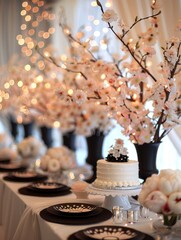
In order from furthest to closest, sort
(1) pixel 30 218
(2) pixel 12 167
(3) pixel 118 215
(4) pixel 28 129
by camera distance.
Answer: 1. (4) pixel 28 129
2. (2) pixel 12 167
3. (1) pixel 30 218
4. (3) pixel 118 215

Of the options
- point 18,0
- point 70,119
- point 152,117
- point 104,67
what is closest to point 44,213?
point 152,117

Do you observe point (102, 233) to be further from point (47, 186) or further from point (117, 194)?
point (47, 186)

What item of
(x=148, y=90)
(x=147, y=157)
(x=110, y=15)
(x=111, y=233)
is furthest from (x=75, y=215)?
(x=110, y=15)

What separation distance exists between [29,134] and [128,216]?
112 inches

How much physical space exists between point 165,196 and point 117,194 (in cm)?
38

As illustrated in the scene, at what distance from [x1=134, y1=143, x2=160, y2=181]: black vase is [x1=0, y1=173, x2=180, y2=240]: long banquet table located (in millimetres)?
269

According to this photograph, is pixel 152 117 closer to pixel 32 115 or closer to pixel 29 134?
pixel 32 115

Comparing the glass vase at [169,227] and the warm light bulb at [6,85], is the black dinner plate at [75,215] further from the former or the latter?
the warm light bulb at [6,85]

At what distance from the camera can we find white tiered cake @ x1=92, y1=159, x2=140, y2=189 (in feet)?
7.45

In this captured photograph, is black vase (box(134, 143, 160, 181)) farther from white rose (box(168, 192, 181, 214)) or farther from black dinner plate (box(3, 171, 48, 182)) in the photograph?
black dinner plate (box(3, 171, 48, 182))

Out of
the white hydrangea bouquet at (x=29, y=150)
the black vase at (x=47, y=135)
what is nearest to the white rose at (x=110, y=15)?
the white hydrangea bouquet at (x=29, y=150)

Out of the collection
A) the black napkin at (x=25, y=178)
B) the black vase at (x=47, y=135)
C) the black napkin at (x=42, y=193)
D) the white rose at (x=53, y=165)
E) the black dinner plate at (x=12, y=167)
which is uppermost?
the black vase at (x=47, y=135)

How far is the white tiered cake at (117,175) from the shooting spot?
227cm

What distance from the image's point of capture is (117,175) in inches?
89.7
